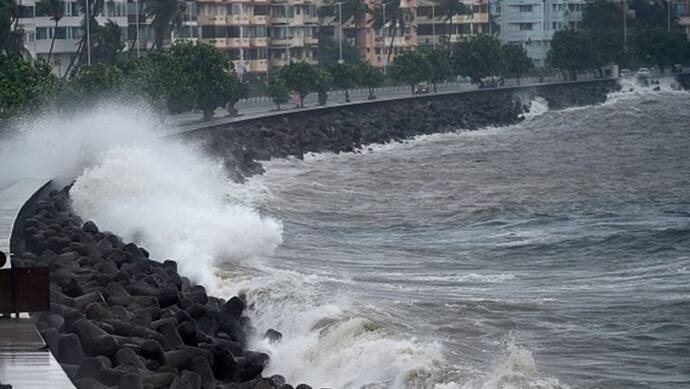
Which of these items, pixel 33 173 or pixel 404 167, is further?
pixel 404 167

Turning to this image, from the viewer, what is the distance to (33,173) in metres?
36.4

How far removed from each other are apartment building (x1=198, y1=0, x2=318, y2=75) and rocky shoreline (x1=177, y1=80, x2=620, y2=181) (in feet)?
49.5

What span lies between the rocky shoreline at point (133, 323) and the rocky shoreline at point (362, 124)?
73.5ft

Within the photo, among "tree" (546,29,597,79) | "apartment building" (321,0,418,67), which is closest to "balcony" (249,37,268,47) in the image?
"apartment building" (321,0,418,67)

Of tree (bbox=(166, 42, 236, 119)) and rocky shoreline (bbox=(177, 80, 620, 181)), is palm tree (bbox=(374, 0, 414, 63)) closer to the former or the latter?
rocky shoreline (bbox=(177, 80, 620, 181))

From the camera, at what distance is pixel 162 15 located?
8256cm

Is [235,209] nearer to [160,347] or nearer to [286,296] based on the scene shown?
[286,296]

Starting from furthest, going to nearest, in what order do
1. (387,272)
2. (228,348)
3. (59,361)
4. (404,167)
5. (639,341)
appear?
(404,167), (387,272), (639,341), (228,348), (59,361)

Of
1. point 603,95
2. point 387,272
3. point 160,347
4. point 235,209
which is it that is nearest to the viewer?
point 160,347

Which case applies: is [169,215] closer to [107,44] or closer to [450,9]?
[107,44]

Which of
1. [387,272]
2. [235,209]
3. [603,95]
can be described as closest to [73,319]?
[387,272]

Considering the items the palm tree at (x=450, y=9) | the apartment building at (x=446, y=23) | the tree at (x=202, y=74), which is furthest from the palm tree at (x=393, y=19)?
the tree at (x=202, y=74)

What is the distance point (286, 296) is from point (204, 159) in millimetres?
24334

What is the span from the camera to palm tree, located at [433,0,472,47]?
117m
